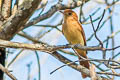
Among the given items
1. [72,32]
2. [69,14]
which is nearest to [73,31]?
[72,32]

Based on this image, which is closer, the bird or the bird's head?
the bird

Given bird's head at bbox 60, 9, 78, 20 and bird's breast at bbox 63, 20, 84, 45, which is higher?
bird's head at bbox 60, 9, 78, 20

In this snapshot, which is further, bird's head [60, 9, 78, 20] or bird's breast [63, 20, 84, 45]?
bird's head [60, 9, 78, 20]

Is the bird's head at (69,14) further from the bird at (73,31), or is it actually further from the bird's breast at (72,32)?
the bird's breast at (72,32)

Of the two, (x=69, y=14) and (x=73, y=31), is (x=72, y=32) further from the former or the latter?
(x=69, y=14)

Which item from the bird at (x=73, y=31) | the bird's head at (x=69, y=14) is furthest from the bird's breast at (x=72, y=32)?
the bird's head at (x=69, y=14)

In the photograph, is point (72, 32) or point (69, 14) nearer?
point (72, 32)

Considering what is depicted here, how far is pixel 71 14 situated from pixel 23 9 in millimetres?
1588

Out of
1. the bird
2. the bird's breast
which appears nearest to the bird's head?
the bird

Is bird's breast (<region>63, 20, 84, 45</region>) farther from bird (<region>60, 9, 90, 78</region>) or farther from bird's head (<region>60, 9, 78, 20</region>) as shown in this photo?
bird's head (<region>60, 9, 78, 20</region>)

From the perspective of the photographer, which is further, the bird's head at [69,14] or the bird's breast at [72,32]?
the bird's head at [69,14]

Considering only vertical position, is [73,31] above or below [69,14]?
below

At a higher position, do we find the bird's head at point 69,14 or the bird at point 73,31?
the bird's head at point 69,14

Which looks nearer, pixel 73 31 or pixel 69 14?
pixel 73 31
